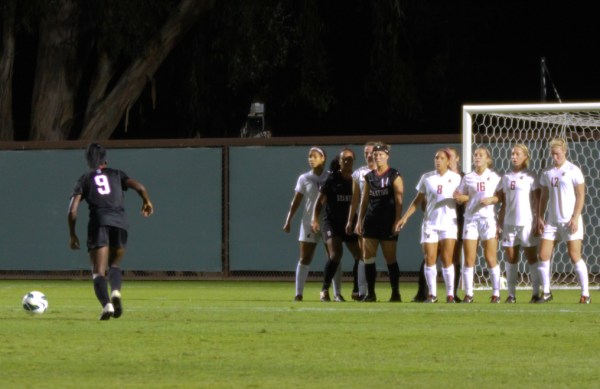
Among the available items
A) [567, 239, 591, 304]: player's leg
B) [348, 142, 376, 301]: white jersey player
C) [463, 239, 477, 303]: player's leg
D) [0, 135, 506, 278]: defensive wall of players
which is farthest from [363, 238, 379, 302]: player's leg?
[0, 135, 506, 278]: defensive wall of players

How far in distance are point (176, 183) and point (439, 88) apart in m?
7.80

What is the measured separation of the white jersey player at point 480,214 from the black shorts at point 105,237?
4.88 meters

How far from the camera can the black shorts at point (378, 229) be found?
1873 centimetres

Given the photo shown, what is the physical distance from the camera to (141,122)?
3459 centimetres

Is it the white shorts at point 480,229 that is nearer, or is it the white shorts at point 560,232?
the white shorts at point 560,232

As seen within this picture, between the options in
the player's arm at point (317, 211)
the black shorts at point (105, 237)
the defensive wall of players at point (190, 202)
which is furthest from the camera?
the defensive wall of players at point (190, 202)

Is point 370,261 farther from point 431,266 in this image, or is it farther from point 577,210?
point 577,210

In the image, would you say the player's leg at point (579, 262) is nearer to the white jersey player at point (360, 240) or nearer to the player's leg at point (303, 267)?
the white jersey player at point (360, 240)

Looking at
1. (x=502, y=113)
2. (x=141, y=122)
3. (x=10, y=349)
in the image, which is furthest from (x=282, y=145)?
(x=10, y=349)

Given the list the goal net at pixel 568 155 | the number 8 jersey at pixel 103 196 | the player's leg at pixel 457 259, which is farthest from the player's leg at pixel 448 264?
the goal net at pixel 568 155

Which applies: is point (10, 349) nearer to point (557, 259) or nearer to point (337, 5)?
point (557, 259)

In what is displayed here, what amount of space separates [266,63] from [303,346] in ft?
60.3

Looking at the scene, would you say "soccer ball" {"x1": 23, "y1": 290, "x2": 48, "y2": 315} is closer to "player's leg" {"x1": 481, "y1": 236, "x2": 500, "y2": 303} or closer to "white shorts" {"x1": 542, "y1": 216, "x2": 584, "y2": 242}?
"player's leg" {"x1": 481, "y1": 236, "x2": 500, "y2": 303}

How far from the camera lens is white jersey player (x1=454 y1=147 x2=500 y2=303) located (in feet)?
61.1
